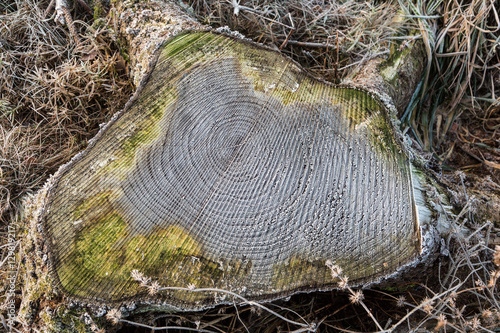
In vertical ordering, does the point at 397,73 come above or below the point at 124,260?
above

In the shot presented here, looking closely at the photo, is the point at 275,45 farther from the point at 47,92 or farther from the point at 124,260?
the point at 124,260

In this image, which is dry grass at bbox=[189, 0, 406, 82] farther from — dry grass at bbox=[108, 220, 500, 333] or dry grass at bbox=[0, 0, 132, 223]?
dry grass at bbox=[108, 220, 500, 333]

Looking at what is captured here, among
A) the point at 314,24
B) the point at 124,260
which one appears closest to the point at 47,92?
the point at 124,260

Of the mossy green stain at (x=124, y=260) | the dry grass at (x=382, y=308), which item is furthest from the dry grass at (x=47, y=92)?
the dry grass at (x=382, y=308)

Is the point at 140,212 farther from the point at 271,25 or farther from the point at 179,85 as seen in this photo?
the point at 271,25

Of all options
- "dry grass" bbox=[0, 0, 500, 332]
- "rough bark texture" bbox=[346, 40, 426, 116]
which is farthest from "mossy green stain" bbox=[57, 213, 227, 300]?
"rough bark texture" bbox=[346, 40, 426, 116]

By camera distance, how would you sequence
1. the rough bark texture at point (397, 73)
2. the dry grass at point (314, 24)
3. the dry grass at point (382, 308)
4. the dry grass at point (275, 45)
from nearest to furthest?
the dry grass at point (382, 308)
the rough bark texture at point (397, 73)
the dry grass at point (275, 45)
the dry grass at point (314, 24)

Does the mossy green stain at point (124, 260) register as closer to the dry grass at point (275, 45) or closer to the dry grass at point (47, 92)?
the dry grass at point (275, 45)
